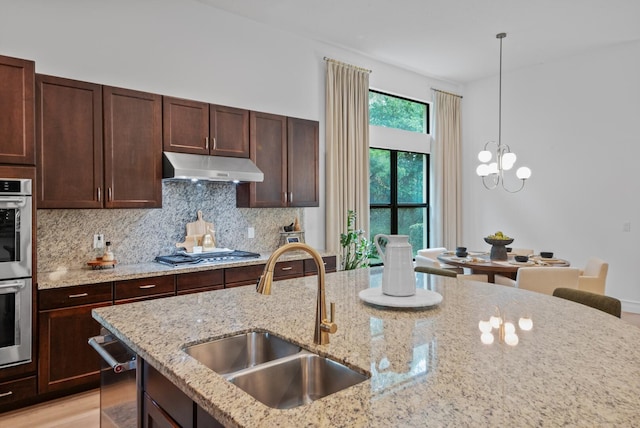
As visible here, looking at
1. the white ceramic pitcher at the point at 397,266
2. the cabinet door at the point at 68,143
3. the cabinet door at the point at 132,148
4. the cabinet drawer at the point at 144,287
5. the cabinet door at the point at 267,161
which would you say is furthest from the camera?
the cabinet door at the point at 267,161

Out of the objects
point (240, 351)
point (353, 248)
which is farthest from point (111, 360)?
point (353, 248)

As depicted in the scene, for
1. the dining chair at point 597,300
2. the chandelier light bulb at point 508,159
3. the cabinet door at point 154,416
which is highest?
the chandelier light bulb at point 508,159

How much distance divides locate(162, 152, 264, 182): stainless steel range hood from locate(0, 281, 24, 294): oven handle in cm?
129

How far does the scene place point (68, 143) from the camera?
10.2 feet

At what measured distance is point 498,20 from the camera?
459 centimetres

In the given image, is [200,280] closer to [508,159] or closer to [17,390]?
[17,390]

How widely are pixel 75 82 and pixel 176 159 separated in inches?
35.7

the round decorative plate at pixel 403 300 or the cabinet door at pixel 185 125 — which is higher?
the cabinet door at pixel 185 125

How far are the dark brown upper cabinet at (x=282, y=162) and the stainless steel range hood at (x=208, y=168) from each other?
23 centimetres

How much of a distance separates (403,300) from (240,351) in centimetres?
73

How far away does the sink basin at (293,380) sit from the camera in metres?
1.29

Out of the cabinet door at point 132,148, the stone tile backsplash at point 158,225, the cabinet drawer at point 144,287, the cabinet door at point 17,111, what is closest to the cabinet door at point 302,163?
the stone tile backsplash at point 158,225

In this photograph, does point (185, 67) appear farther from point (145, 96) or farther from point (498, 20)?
point (498, 20)

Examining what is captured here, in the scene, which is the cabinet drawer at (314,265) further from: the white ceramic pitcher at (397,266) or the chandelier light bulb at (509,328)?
the chandelier light bulb at (509,328)
